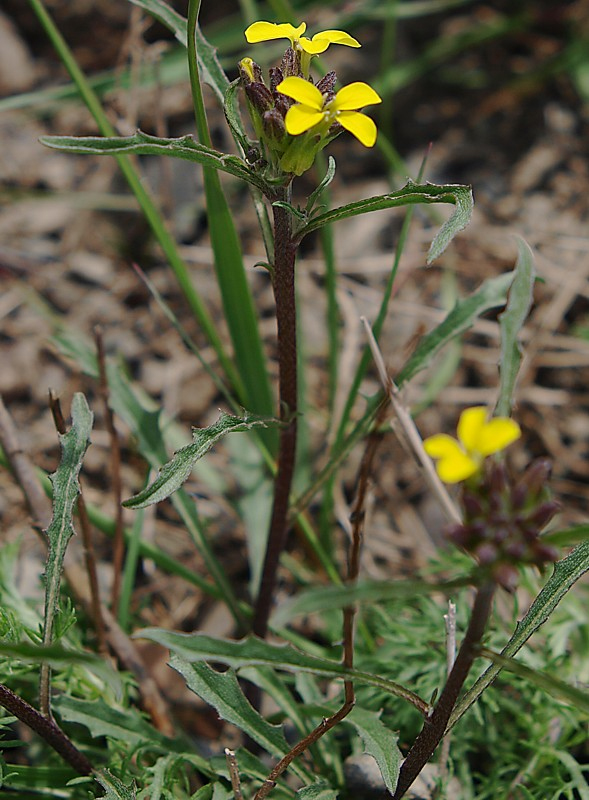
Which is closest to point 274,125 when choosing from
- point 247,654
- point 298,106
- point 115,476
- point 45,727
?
point 298,106

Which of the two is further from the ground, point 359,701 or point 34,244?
point 34,244

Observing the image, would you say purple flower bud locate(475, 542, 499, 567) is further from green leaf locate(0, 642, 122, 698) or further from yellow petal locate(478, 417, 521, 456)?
green leaf locate(0, 642, 122, 698)

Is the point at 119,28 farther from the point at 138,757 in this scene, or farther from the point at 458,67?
the point at 138,757

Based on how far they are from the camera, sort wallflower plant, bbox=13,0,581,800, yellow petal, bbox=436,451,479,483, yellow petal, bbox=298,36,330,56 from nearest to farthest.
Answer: yellow petal, bbox=436,451,479,483 → wallflower plant, bbox=13,0,581,800 → yellow petal, bbox=298,36,330,56

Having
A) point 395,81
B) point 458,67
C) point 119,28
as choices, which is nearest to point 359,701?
point 395,81

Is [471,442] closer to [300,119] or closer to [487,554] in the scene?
[487,554]

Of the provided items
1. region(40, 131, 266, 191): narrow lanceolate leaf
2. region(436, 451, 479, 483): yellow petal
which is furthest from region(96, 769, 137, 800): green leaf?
region(40, 131, 266, 191): narrow lanceolate leaf

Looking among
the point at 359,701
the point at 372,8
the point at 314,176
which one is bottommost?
the point at 359,701
